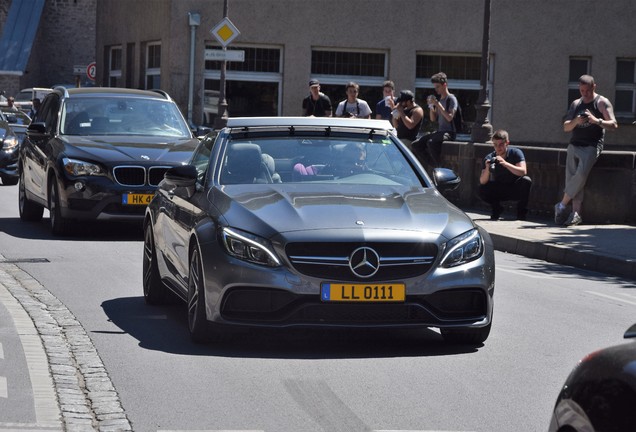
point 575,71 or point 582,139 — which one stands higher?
point 575,71

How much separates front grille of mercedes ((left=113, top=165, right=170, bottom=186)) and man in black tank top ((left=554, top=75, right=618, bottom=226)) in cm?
526

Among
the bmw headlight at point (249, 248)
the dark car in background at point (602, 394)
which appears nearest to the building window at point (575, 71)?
the bmw headlight at point (249, 248)

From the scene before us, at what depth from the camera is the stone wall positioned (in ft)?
58.2

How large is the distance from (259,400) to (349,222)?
1.69 meters

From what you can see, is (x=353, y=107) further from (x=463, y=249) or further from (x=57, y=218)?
(x=463, y=249)

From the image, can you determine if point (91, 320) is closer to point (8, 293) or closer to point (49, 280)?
point (8, 293)

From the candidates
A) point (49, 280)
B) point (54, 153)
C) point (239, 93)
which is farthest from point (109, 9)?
point (49, 280)

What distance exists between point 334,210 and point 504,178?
10375 millimetres

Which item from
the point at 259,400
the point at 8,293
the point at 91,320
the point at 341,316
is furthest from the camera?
the point at 8,293

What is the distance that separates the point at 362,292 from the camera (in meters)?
7.99

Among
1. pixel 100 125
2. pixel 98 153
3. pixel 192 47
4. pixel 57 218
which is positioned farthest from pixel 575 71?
pixel 57 218

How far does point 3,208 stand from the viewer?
19.7m

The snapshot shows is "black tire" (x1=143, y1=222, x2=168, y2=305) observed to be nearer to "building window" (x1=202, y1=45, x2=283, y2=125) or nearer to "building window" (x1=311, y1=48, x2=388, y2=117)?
"building window" (x1=202, y1=45, x2=283, y2=125)

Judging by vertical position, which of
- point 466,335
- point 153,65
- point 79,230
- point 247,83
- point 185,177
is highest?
point 153,65
